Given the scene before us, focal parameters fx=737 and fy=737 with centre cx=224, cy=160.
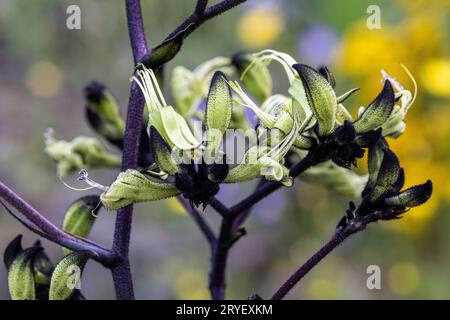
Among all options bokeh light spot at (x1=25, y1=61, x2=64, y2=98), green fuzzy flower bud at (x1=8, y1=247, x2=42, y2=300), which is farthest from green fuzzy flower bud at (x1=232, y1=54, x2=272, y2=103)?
bokeh light spot at (x1=25, y1=61, x2=64, y2=98)

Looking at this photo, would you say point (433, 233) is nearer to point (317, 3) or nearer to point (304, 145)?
point (317, 3)

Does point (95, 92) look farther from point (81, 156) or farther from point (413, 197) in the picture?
point (413, 197)

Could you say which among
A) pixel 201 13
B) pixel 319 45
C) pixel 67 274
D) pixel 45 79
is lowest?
pixel 67 274

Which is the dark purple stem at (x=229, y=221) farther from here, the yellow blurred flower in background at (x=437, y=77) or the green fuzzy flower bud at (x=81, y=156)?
the yellow blurred flower in background at (x=437, y=77)

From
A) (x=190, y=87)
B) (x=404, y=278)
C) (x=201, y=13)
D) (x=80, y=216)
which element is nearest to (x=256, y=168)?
(x=201, y=13)
